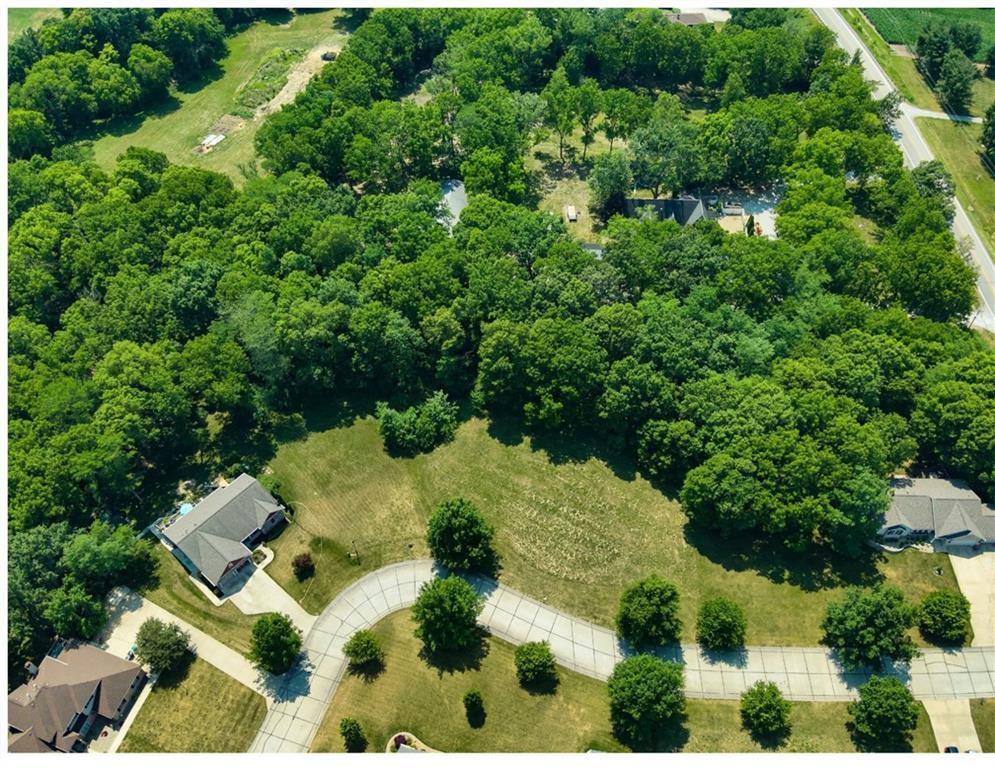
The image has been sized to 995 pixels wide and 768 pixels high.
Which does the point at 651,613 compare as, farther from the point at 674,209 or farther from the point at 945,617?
the point at 674,209

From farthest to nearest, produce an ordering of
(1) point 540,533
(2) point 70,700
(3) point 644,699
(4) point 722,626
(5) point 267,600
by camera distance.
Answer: (1) point 540,533 < (5) point 267,600 < (4) point 722,626 < (2) point 70,700 < (3) point 644,699

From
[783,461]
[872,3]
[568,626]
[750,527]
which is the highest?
[872,3]

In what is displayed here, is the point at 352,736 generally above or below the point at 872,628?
below

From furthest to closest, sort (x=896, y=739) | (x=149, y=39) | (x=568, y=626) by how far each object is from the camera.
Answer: (x=149, y=39)
(x=568, y=626)
(x=896, y=739)

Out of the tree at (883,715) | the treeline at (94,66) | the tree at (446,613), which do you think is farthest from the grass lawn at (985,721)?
the treeline at (94,66)

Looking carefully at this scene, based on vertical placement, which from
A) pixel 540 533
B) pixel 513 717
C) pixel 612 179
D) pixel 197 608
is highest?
pixel 612 179

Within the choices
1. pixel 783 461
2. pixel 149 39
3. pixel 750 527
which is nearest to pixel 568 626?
pixel 750 527

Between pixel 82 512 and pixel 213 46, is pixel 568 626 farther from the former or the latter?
pixel 213 46

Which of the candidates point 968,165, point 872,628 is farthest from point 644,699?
point 968,165
